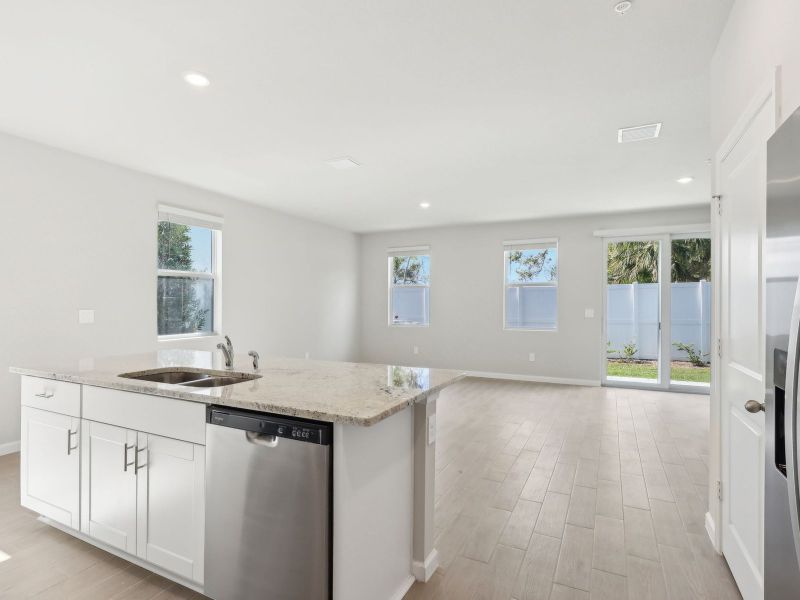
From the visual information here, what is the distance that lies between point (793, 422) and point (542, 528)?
1.75m

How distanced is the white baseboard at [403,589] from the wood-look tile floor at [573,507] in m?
0.05

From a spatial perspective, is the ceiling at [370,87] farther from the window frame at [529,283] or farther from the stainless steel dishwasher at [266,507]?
the window frame at [529,283]

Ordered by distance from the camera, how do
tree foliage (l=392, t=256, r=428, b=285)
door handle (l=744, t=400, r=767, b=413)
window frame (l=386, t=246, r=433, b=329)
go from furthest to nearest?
tree foliage (l=392, t=256, r=428, b=285)
window frame (l=386, t=246, r=433, b=329)
door handle (l=744, t=400, r=767, b=413)

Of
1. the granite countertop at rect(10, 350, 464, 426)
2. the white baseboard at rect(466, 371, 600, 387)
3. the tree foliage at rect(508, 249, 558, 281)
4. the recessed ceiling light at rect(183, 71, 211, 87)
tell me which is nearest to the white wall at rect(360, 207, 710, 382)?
the white baseboard at rect(466, 371, 600, 387)

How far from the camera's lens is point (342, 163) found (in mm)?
4191

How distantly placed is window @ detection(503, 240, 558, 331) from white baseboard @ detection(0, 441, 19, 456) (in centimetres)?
611

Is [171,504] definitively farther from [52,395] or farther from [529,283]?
[529,283]

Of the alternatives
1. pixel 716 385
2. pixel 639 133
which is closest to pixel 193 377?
pixel 716 385

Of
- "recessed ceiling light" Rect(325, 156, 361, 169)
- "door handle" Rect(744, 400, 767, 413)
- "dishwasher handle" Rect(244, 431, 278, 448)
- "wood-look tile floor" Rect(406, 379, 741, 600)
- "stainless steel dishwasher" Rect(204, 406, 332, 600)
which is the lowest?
"wood-look tile floor" Rect(406, 379, 741, 600)

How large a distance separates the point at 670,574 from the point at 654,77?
106 inches

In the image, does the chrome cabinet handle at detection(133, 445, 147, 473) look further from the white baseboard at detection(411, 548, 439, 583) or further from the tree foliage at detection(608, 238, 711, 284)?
the tree foliage at detection(608, 238, 711, 284)

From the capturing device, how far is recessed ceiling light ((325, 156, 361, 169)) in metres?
4.10

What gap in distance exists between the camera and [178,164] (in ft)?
13.9

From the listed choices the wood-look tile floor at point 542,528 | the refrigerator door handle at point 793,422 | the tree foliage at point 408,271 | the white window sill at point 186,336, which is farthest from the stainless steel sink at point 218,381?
the tree foliage at point 408,271
